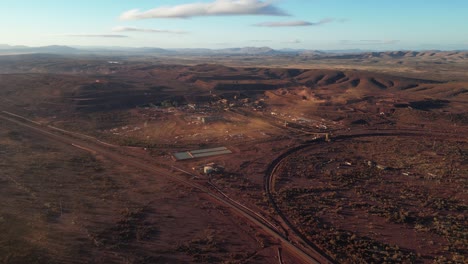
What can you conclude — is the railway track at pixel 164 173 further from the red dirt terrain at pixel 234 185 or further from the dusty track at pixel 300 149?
the dusty track at pixel 300 149

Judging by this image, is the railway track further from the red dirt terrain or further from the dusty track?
the dusty track

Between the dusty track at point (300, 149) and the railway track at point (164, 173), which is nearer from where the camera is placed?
the railway track at point (164, 173)

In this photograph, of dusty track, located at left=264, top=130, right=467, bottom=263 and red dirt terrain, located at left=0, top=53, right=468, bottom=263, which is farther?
dusty track, located at left=264, top=130, right=467, bottom=263

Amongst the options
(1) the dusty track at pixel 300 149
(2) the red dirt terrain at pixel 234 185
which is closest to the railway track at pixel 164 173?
(2) the red dirt terrain at pixel 234 185

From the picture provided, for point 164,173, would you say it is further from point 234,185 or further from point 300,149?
point 300,149

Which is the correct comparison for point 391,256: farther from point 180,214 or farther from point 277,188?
point 180,214

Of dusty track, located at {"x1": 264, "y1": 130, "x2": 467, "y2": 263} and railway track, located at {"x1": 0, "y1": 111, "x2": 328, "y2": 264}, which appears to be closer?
railway track, located at {"x1": 0, "y1": 111, "x2": 328, "y2": 264}

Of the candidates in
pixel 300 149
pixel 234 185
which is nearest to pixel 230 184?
pixel 234 185

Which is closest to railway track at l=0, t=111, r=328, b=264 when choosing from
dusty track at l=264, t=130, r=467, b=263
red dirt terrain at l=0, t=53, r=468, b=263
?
Result: red dirt terrain at l=0, t=53, r=468, b=263

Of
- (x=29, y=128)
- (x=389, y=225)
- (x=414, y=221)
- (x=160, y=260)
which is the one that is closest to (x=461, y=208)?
(x=414, y=221)
